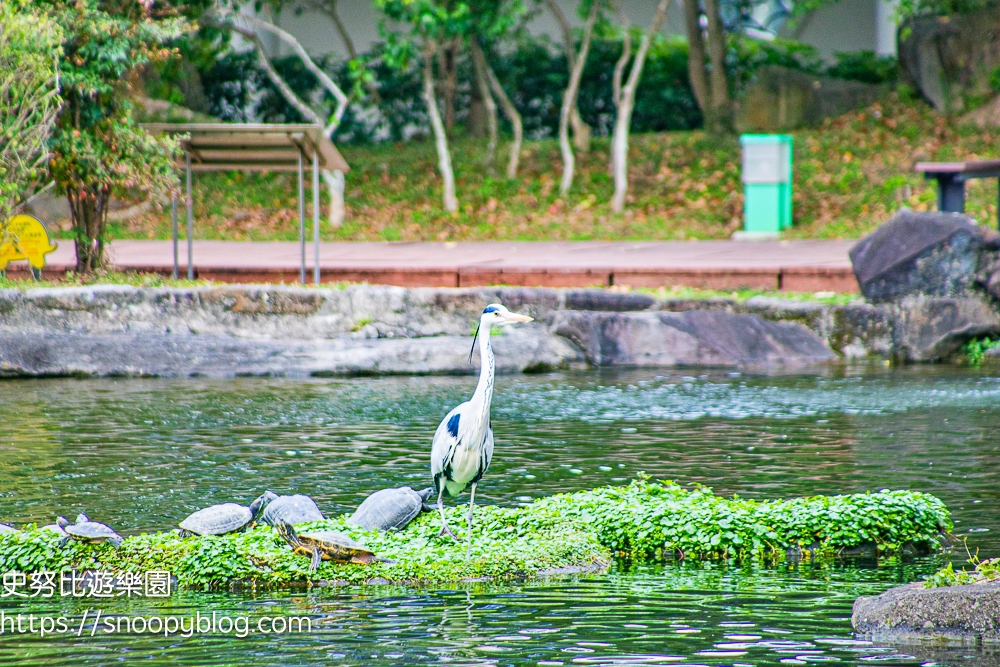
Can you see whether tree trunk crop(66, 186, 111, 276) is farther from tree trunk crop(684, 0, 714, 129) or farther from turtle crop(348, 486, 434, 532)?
tree trunk crop(684, 0, 714, 129)

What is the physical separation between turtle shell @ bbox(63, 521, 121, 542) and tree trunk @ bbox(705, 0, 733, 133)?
1750 cm

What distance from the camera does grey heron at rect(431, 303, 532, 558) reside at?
5.28m

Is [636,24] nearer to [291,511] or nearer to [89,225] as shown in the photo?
[89,225]

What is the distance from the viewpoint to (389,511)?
5.90m

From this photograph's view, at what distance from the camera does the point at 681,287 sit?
14250 millimetres

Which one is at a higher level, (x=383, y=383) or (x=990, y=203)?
(x=990, y=203)

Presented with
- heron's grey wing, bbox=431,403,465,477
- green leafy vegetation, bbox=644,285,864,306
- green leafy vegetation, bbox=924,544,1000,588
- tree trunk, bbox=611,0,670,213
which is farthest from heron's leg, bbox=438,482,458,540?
tree trunk, bbox=611,0,670,213

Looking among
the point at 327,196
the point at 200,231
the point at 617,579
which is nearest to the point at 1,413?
the point at 617,579

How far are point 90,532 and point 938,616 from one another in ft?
11.2

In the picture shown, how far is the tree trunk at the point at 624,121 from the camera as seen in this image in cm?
1848

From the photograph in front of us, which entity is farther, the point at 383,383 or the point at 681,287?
the point at 681,287

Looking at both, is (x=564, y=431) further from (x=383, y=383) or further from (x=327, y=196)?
(x=327, y=196)

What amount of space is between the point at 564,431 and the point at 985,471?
9.35 ft

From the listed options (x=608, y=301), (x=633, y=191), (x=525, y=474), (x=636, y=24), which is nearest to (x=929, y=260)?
(x=608, y=301)
